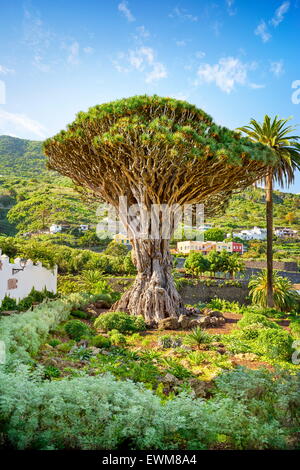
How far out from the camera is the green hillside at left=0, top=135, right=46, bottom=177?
7275cm

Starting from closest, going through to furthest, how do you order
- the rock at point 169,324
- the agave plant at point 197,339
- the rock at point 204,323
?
the agave plant at point 197,339 < the rock at point 169,324 < the rock at point 204,323

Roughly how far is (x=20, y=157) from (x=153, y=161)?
7990cm

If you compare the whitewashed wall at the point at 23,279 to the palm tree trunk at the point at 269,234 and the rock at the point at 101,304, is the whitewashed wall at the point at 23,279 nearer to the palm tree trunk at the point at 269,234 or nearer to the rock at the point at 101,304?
the rock at the point at 101,304

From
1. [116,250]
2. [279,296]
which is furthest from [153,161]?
[116,250]

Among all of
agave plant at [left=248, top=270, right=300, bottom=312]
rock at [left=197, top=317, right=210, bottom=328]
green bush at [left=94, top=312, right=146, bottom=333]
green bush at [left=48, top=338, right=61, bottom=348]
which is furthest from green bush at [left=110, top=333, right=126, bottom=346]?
agave plant at [left=248, top=270, right=300, bottom=312]

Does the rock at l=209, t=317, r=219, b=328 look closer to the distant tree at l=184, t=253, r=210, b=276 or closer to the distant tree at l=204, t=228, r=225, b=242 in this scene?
the distant tree at l=184, t=253, r=210, b=276

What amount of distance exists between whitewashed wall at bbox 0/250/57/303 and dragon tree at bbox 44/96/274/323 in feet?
15.3

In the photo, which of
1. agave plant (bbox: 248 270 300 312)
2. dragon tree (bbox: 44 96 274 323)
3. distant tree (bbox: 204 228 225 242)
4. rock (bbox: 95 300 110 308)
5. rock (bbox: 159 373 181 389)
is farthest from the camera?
distant tree (bbox: 204 228 225 242)

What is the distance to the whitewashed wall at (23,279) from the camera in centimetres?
1293

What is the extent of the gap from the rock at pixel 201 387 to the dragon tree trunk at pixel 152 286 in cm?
639

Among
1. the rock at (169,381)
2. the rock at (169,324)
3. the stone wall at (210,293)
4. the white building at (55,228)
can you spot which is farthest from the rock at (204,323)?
the white building at (55,228)

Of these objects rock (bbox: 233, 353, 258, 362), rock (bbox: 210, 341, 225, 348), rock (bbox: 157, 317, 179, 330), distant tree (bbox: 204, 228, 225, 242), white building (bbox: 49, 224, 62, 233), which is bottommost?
rock (bbox: 157, 317, 179, 330)

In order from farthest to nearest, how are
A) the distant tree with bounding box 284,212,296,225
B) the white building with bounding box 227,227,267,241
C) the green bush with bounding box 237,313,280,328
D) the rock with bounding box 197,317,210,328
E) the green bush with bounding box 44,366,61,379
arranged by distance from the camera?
the distant tree with bounding box 284,212,296,225 → the white building with bounding box 227,227,267,241 → the rock with bounding box 197,317,210,328 → the green bush with bounding box 237,313,280,328 → the green bush with bounding box 44,366,61,379

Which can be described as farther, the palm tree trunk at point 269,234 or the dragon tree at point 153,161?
the palm tree trunk at point 269,234
